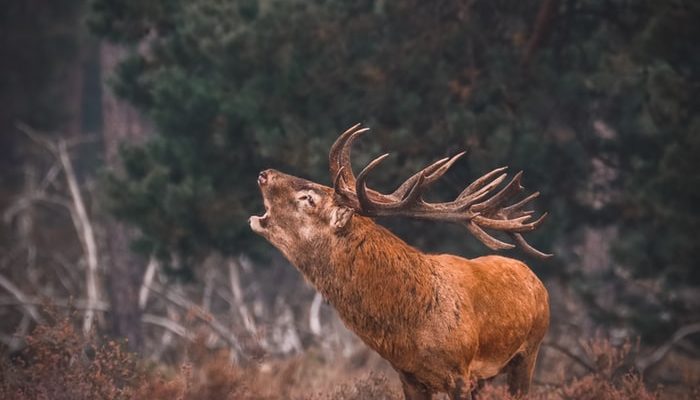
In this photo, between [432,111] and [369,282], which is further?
[432,111]

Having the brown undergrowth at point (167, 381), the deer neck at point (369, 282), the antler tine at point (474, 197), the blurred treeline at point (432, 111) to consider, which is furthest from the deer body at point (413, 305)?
the blurred treeline at point (432, 111)

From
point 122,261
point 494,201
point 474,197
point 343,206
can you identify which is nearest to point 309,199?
point 343,206

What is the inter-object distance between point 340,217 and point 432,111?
5.26 meters

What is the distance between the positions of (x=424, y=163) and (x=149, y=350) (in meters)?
6.07

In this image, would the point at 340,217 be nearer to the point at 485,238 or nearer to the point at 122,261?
the point at 485,238

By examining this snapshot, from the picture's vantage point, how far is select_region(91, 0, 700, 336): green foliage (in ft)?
35.8

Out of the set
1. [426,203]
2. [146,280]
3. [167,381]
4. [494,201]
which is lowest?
[146,280]

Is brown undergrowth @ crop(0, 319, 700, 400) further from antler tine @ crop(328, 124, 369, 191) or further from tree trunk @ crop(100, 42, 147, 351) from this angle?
tree trunk @ crop(100, 42, 147, 351)

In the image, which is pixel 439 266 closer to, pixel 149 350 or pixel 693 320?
pixel 693 320

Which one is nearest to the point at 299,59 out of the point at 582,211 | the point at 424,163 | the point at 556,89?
the point at 424,163

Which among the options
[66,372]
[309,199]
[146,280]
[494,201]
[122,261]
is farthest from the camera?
[122,261]

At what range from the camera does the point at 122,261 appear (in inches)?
584

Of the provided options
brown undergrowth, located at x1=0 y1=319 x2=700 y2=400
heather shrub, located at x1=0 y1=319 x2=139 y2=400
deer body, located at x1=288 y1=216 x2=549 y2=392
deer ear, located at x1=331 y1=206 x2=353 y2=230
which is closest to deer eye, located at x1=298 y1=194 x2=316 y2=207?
deer ear, located at x1=331 y1=206 x2=353 y2=230

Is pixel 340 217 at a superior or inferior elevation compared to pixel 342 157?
inferior
